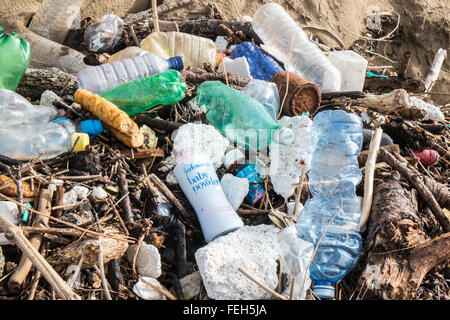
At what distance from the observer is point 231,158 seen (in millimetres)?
2232

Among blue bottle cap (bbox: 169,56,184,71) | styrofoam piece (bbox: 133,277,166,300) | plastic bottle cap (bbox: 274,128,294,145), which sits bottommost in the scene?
styrofoam piece (bbox: 133,277,166,300)

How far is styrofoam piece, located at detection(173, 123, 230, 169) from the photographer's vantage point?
218cm

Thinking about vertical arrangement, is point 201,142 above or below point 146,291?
above

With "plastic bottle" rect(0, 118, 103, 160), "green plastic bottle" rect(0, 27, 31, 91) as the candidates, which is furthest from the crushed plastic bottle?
"plastic bottle" rect(0, 118, 103, 160)

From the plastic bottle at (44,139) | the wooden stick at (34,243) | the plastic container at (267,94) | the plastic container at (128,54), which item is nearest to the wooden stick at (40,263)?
the wooden stick at (34,243)

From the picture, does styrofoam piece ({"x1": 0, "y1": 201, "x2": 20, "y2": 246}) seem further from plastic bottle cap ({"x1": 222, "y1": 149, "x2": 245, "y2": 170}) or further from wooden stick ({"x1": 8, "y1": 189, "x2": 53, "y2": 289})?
plastic bottle cap ({"x1": 222, "y1": 149, "x2": 245, "y2": 170})

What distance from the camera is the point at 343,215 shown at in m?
1.95

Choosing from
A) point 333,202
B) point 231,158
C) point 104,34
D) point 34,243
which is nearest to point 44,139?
point 34,243

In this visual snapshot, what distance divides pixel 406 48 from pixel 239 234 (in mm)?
3457

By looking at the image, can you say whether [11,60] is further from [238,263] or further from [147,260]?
[238,263]

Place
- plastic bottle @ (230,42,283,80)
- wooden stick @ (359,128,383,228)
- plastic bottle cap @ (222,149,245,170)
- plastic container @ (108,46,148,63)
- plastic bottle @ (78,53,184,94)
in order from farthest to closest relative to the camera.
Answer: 1. plastic bottle @ (230,42,283,80)
2. plastic container @ (108,46,148,63)
3. plastic bottle @ (78,53,184,94)
4. plastic bottle cap @ (222,149,245,170)
5. wooden stick @ (359,128,383,228)

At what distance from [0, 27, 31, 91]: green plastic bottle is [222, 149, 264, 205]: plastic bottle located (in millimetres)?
1321

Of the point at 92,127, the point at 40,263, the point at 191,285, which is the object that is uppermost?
the point at 92,127

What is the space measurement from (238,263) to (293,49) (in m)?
1.97
